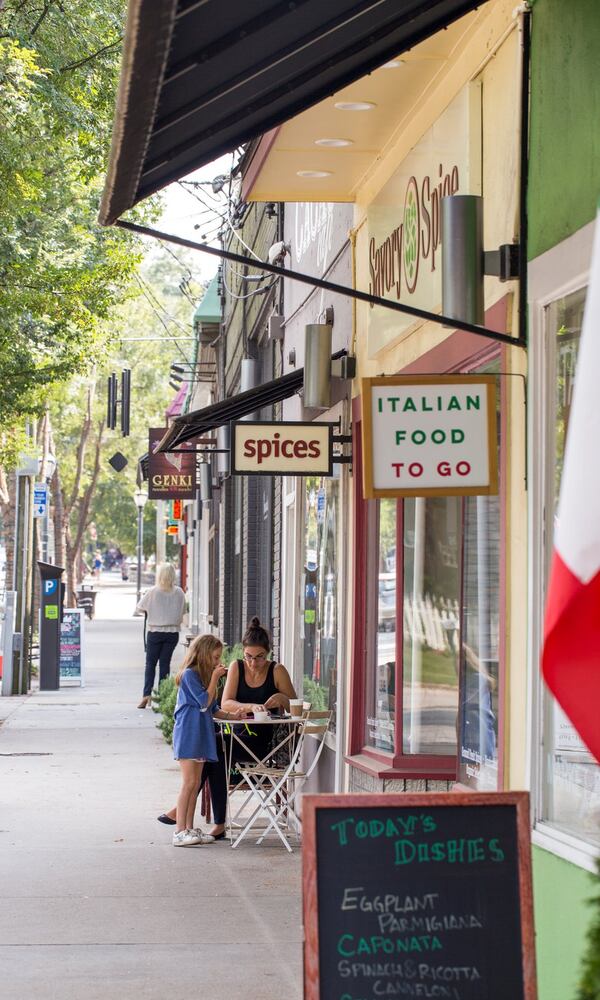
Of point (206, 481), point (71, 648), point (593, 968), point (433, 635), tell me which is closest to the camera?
point (593, 968)

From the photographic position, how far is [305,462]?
9.55 metres

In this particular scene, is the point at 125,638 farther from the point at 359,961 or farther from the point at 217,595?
the point at 359,961

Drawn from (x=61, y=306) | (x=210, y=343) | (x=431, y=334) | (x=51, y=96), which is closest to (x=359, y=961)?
(x=431, y=334)

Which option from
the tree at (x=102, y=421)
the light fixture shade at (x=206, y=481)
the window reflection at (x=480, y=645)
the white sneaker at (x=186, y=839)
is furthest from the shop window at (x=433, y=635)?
the tree at (x=102, y=421)

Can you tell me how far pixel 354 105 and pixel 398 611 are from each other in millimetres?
2851

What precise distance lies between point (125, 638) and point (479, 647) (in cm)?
2906

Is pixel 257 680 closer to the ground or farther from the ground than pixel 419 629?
closer to the ground

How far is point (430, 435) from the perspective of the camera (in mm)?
5777

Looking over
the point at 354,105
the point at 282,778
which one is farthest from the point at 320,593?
the point at 354,105

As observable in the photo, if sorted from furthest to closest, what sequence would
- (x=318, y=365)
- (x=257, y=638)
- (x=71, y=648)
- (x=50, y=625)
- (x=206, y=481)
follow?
(x=206, y=481)
(x=71, y=648)
(x=50, y=625)
(x=257, y=638)
(x=318, y=365)

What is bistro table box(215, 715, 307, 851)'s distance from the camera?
992 centimetres

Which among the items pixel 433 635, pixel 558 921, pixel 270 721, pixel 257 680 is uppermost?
pixel 433 635

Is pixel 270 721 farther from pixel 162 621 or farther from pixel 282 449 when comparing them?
pixel 162 621

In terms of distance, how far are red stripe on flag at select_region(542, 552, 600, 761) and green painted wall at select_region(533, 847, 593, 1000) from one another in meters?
2.04
